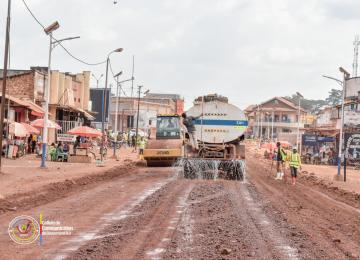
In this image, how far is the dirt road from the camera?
9.15 metres

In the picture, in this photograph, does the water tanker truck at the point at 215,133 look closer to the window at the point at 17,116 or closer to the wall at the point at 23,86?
the window at the point at 17,116

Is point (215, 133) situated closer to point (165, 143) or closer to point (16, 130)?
point (165, 143)

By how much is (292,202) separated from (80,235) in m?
9.25

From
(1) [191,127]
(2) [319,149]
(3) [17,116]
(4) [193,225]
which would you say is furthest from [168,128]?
(2) [319,149]

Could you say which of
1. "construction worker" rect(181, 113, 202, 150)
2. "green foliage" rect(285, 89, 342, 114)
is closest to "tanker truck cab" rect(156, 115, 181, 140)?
"construction worker" rect(181, 113, 202, 150)

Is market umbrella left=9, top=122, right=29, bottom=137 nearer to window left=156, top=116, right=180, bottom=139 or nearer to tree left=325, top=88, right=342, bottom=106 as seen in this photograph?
window left=156, top=116, right=180, bottom=139

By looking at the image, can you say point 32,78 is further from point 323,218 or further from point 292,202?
point 323,218

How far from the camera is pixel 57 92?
180 ft

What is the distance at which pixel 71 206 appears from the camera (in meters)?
14.8

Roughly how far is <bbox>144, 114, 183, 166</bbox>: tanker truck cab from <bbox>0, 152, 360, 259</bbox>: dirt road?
1115cm

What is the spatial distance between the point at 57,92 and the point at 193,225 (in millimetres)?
44706

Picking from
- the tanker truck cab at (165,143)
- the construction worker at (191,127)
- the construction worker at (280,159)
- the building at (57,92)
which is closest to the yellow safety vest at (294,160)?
the construction worker at (280,159)

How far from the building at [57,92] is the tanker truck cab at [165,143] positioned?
44.6 ft

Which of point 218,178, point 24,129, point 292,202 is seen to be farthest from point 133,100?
point 292,202
